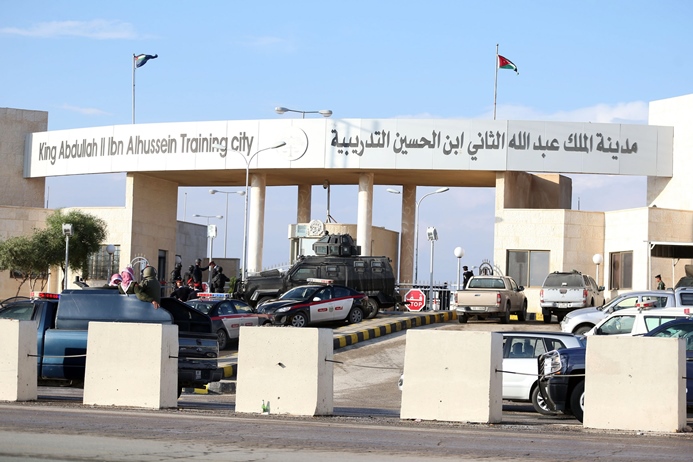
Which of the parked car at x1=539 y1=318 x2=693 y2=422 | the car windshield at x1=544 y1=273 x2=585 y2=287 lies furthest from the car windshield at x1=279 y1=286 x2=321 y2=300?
the parked car at x1=539 y1=318 x2=693 y2=422

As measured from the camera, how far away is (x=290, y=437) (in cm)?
1166

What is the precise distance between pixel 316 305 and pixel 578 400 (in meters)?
15.9

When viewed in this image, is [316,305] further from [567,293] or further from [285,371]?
[285,371]

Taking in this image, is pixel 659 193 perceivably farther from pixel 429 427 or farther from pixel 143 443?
pixel 143 443

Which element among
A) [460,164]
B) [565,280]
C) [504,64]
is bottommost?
[565,280]

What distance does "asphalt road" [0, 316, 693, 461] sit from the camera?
10.3 m

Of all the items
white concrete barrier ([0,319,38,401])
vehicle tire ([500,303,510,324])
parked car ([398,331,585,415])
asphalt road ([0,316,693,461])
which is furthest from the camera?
vehicle tire ([500,303,510,324])

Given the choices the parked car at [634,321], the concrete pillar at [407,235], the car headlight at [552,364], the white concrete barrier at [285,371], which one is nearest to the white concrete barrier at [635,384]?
the car headlight at [552,364]

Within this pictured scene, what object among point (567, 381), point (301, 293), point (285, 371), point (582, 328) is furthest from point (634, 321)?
point (301, 293)

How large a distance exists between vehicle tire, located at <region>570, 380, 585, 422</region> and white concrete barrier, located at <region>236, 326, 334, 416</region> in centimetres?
328

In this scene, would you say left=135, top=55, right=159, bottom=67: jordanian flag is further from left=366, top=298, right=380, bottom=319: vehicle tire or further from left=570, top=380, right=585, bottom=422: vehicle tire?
left=570, top=380, right=585, bottom=422: vehicle tire

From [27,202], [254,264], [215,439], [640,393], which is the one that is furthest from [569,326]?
[27,202]

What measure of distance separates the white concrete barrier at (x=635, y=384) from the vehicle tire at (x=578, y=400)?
1193 millimetres

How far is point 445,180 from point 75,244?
16.5m
